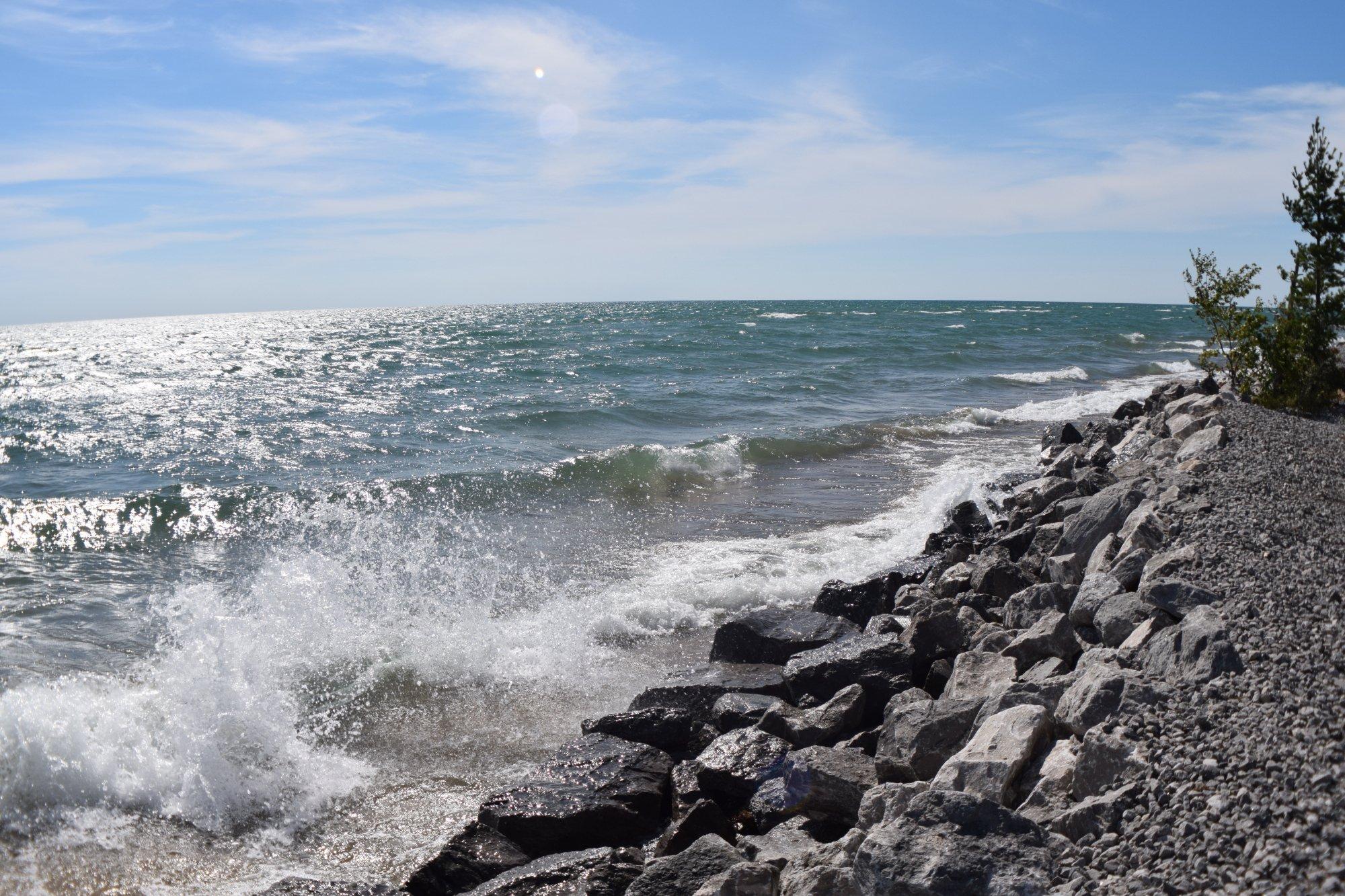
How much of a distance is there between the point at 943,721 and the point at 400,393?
24259 millimetres

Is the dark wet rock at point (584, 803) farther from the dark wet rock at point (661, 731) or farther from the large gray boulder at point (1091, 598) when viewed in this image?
the large gray boulder at point (1091, 598)

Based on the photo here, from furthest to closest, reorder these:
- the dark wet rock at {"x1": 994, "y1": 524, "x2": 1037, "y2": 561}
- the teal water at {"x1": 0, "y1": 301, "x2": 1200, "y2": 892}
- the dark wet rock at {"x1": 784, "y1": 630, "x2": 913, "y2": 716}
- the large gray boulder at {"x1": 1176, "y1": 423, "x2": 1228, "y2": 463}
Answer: the large gray boulder at {"x1": 1176, "y1": 423, "x2": 1228, "y2": 463}, the dark wet rock at {"x1": 994, "y1": 524, "x2": 1037, "y2": 561}, the dark wet rock at {"x1": 784, "y1": 630, "x2": 913, "y2": 716}, the teal water at {"x1": 0, "y1": 301, "x2": 1200, "y2": 892}

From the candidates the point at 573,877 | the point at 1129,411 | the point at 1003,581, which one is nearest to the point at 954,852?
the point at 573,877

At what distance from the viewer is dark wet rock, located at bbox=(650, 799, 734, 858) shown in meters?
4.90

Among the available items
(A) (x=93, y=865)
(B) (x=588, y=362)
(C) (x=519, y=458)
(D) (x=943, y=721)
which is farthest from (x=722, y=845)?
(B) (x=588, y=362)

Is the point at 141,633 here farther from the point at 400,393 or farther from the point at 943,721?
the point at 400,393

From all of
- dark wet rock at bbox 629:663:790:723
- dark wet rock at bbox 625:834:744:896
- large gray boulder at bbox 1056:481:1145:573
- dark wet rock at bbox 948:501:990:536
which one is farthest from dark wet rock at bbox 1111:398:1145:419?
dark wet rock at bbox 625:834:744:896

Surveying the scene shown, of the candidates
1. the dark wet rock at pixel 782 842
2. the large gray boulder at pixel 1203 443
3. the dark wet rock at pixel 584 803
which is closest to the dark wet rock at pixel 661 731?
the dark wet rock at pixel 584 803

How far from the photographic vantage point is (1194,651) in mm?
4270

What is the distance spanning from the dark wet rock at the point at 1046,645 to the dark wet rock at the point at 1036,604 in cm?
59

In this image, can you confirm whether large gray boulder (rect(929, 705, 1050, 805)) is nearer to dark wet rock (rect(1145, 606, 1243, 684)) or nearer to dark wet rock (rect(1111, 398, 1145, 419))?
dark wet rock (rect(1145, 606, 1243, 684))

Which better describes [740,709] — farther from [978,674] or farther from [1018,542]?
[1018,542]

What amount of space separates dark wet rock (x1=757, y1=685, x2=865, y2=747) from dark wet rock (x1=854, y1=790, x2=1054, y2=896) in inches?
81.2

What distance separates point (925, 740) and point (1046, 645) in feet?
4.10
